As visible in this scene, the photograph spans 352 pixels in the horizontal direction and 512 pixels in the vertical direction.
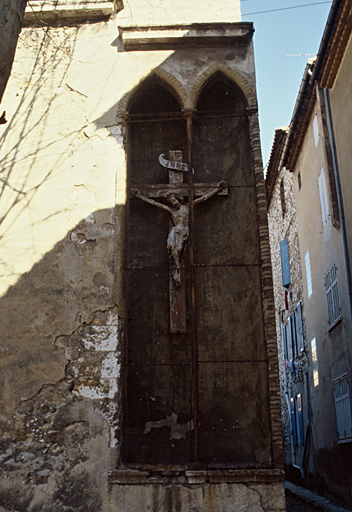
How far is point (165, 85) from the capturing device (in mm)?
6953

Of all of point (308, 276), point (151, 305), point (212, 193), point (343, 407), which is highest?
point (308, 276)

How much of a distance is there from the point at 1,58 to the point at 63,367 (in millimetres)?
3401

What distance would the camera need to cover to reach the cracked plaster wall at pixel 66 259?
548cm

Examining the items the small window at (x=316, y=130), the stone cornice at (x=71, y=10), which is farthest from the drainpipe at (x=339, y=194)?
the stone cornice at (x=71, y=10)

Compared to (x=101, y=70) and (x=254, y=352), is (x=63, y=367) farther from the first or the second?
(x=101, y=70)

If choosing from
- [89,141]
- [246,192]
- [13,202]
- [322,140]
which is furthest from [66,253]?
[322,140]

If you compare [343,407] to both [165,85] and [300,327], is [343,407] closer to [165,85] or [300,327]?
[300,327]

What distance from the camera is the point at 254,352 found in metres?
6.40

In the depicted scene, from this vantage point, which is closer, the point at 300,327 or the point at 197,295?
the point at 197,295

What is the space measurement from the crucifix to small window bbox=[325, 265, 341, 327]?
438cm

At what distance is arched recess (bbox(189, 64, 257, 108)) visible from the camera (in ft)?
22.3

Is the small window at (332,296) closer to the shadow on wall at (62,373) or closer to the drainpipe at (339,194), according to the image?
the drainpipe at (339,194)

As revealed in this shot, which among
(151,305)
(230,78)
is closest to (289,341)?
(151,305)

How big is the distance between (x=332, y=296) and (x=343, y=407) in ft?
6.50
